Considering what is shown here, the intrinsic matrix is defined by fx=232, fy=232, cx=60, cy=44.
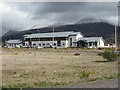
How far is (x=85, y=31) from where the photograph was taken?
630ft

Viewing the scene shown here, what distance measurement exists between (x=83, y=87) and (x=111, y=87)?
738 mm

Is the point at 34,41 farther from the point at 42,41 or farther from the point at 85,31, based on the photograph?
the point at 85,31

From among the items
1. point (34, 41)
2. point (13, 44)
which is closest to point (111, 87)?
point (34, 41)

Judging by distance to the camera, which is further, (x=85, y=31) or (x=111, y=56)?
(x=85, y=31)

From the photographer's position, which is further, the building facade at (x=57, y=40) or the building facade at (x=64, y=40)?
the building facade at (x=57, y=40)

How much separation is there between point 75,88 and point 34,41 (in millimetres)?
94035

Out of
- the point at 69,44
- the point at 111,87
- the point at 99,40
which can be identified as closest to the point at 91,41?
the point at 99,40

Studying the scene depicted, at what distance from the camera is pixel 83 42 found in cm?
7862

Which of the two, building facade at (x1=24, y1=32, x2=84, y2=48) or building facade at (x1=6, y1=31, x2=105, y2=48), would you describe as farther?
building facade at (x1=24, y1=32, x2=84, y2=48)

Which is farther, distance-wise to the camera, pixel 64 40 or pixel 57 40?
pixel 57 40

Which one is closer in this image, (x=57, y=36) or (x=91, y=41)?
(x=91, y=41)

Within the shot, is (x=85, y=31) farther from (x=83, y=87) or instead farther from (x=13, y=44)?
(x=83, y=87)

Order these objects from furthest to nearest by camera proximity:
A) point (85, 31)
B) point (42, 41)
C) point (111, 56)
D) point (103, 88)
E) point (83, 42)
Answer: point (85, 31)
point (42, 41)
point (83, 42)
point (111, 56)
point (103, 88)

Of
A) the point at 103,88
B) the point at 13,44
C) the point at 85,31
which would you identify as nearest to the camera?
the point at 103,88
